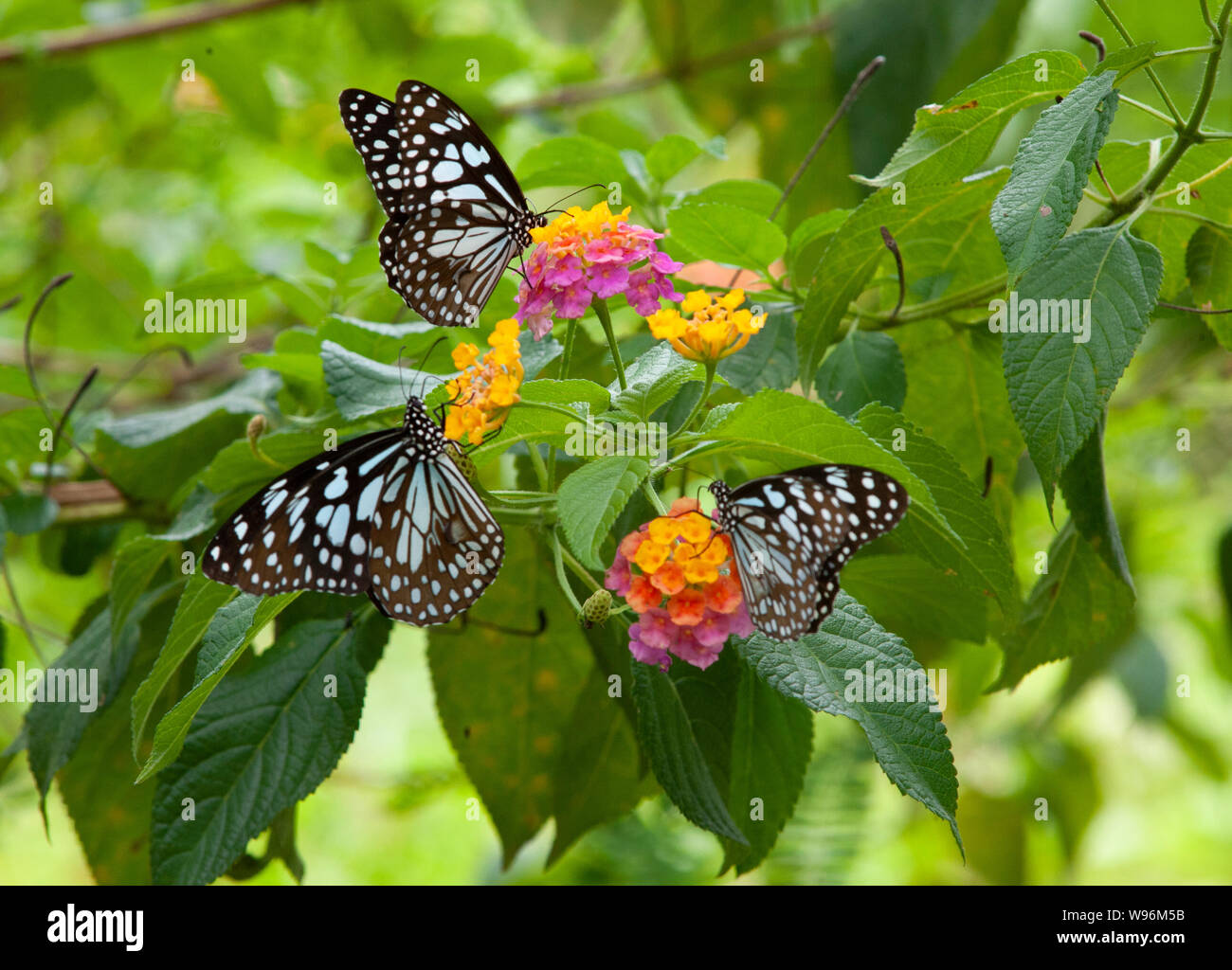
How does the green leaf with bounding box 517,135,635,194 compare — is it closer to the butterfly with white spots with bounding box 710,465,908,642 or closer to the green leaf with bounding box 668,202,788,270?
the green leaf with bounding box 668,202,788,270

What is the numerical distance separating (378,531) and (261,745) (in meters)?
0.22

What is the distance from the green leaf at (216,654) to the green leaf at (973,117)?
1.40 ft

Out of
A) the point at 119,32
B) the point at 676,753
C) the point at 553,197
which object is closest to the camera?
the point at 676,753

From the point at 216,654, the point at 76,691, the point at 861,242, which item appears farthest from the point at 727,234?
the point at 76,691

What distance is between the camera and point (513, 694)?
89cm

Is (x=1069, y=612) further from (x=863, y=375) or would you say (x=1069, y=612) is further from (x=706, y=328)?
(x=706, y=328)

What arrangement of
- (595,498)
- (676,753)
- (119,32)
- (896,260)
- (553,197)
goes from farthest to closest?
(553,197), (119,32), (896,260), (676,753), (595,498)

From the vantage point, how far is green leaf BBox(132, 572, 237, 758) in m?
0.59

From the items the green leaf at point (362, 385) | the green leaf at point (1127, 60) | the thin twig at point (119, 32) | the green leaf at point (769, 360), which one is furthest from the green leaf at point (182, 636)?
the thin twig at point (119, 32)

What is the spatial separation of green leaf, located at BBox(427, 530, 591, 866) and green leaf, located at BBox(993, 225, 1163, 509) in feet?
1.43

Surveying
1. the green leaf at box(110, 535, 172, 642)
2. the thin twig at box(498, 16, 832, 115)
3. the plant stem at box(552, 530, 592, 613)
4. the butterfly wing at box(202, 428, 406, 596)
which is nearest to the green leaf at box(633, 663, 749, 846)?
the plant stem at box(552, 530, 592, 613)

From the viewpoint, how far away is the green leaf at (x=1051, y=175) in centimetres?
52

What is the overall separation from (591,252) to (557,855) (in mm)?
550
